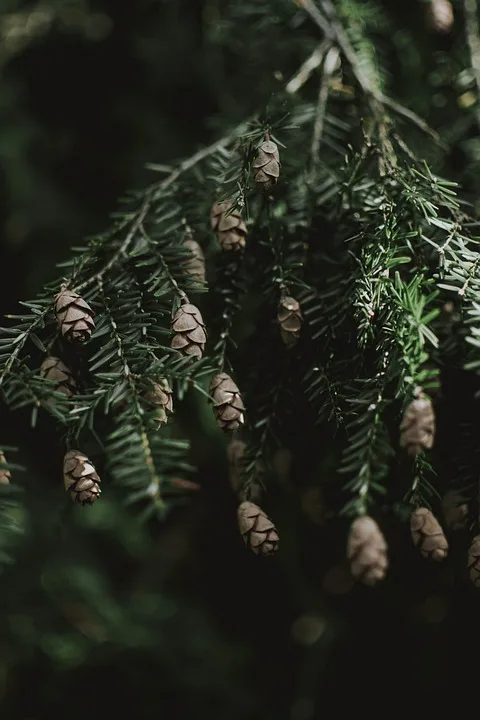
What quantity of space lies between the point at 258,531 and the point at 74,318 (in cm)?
27

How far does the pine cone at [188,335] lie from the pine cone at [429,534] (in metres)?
0.26

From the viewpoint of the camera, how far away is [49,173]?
1531 millimetres

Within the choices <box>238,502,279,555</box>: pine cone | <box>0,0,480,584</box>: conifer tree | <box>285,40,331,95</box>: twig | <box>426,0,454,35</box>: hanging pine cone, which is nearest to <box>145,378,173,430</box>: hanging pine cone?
<box>0,0,480,584</box>: conifer tree

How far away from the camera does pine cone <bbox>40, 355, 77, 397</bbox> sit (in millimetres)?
665

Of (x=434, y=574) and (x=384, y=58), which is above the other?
(x=384, y=58)

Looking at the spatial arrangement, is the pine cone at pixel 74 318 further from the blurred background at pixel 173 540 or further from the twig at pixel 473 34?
the twig at pixel 473 34

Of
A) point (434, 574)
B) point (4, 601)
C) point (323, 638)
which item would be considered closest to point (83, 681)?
point (4, 601)

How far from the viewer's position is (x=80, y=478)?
611 mm

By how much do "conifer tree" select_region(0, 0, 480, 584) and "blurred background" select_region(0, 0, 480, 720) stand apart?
0.26m

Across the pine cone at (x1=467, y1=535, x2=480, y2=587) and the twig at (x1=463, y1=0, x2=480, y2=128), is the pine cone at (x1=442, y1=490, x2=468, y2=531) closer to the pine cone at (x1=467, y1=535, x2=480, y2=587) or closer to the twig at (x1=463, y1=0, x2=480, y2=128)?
the pine cone at (x1=467, y1=535, x2=480, y2=587)

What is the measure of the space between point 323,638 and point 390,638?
0.16 metres

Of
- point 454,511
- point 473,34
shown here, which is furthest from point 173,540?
point 473,34

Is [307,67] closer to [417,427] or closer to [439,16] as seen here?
[439,16]

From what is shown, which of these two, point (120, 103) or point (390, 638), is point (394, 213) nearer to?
point (390, 638)
